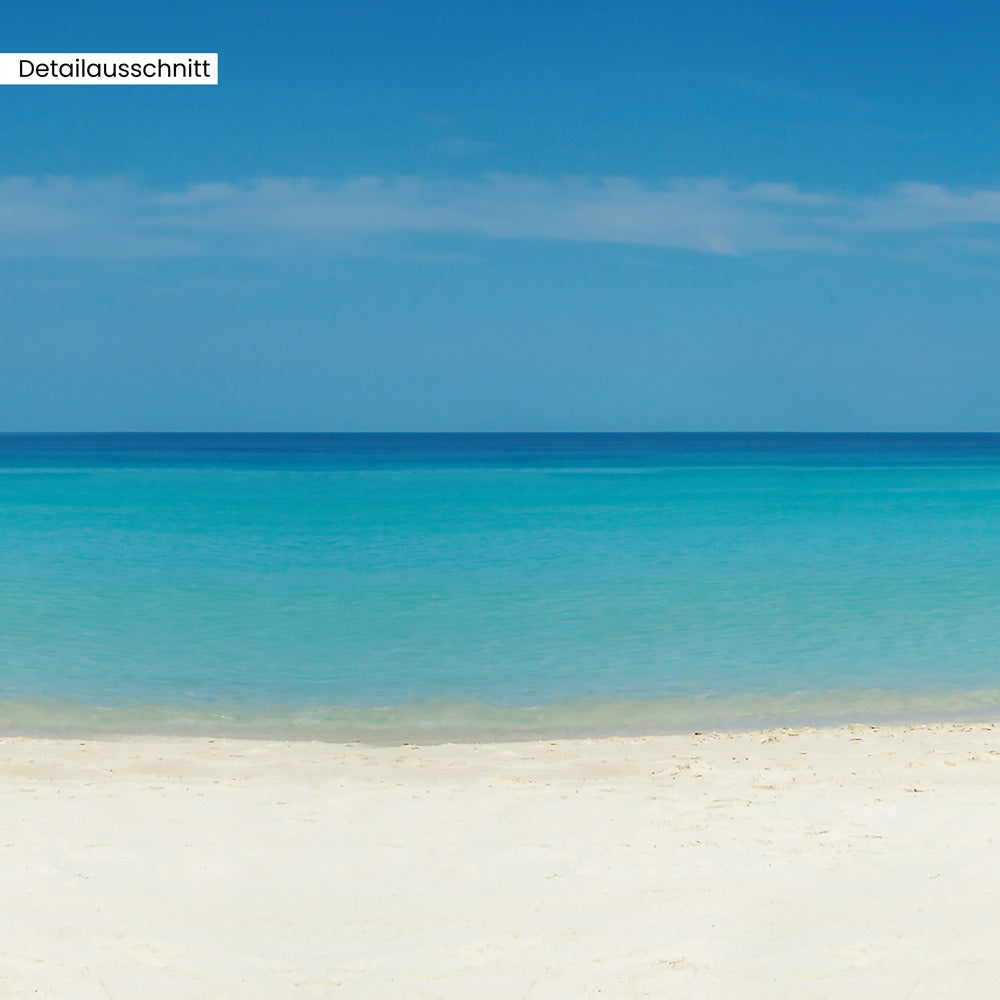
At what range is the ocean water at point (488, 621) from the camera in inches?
325

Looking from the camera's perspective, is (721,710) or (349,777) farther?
(721,710)

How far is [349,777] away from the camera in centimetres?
621

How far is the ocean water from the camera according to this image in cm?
827

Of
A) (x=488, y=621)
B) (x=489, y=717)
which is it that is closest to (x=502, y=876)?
(x=489, y=717)

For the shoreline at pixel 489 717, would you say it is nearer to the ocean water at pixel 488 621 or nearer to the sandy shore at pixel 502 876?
the ocean water at pixel 488 621

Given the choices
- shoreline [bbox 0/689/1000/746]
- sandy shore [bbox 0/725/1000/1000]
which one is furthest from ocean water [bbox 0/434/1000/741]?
sandy shore [bbox 0/725/1000/1000]

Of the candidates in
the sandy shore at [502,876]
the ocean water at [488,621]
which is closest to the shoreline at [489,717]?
the ocean water at [488,621]

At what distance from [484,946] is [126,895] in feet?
4.95

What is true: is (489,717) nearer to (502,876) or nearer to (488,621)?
(502,876)

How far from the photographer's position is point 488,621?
38.7 feet

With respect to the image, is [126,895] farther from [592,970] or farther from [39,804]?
[592,970]

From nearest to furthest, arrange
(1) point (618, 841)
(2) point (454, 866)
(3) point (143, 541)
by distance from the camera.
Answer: (2) point (454, 866) < (1) point (618, 841) < (3) point (143, 541)

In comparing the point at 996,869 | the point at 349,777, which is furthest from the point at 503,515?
the point at 996,869

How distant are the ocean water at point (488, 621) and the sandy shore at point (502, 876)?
1.61 m
